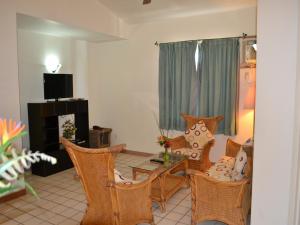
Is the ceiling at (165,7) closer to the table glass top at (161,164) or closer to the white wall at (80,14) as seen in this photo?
the white wall at (80,14)

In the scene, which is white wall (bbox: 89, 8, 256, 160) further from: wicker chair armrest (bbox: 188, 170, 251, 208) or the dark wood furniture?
wicker chair armrest (bbox: 188, 170, 251, 208)

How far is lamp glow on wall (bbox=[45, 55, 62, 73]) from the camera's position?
533cm

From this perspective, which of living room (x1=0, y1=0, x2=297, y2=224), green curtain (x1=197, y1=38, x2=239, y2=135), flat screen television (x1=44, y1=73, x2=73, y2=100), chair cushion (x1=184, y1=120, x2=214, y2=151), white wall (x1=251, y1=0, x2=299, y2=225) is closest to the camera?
white wall (x1=251, y1=0, x2=299, y2=225)

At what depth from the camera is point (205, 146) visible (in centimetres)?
405

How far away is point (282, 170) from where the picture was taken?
2.19 meters

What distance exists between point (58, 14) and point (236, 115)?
347 cm

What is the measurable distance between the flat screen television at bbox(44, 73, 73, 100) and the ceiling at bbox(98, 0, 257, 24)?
5.51ft

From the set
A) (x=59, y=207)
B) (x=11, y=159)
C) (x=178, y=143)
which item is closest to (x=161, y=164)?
(x=178, y=143)

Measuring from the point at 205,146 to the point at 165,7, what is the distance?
267 centimetres

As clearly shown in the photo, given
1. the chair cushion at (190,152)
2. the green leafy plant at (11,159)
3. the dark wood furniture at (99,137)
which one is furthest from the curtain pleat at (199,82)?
the green leafy plant at (11,159)

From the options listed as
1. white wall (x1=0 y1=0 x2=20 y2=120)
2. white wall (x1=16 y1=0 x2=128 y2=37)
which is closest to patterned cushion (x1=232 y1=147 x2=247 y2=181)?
white wall (x1=0 y1=0 x2=20 y2=120)

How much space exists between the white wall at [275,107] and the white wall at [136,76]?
8.23ft

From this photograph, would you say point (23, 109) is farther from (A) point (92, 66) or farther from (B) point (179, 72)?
(B) point (179, 72)

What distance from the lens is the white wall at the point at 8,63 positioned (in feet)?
11.4
